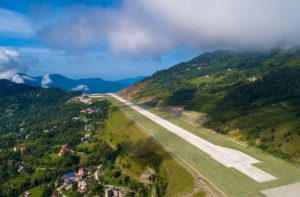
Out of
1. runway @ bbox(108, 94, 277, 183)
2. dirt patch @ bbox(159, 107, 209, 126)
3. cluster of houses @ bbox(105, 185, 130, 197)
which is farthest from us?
dirt patch @ bbox(159, 107, 209, 126)

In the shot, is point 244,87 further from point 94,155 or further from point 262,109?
point 94,155

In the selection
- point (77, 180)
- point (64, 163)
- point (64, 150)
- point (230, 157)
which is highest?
point (230, 157)

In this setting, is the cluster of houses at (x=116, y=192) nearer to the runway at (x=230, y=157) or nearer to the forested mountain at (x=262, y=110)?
the runway at (x=230, y=157)

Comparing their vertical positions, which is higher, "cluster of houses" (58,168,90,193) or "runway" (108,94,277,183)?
"runway" (108,94,277,183)

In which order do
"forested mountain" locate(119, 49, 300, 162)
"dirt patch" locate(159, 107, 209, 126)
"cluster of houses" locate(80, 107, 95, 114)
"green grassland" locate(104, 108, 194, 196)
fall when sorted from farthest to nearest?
"cluster of houses" locate(80, 107, 95, 114) < "dirt patch" locate(159, 107, 209, 126) < "forested mountain" locate(119, 49, 300, 162) < "green grassland" locate(104, 108, 194, 196)

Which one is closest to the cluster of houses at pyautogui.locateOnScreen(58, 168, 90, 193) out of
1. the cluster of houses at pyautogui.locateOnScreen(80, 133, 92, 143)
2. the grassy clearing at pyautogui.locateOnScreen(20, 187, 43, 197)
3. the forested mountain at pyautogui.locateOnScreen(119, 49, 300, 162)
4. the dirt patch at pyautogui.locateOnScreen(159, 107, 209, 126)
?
the grassy clearing at pyautogui.locateOnScreen(20, 187, 43, 197)

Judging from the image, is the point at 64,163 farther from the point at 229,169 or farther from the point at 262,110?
the point at 262,110

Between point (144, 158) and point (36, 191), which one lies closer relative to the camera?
point (144, 158)

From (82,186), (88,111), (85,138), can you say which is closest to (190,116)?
(85,138)

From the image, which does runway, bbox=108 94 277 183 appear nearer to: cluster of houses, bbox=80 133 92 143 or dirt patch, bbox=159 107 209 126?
dirt patch, bbox=159 107 209 126

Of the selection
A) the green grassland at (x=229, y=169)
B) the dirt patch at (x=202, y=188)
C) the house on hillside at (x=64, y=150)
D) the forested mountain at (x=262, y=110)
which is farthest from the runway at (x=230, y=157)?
the house on hillside at (x=64, y=150)
